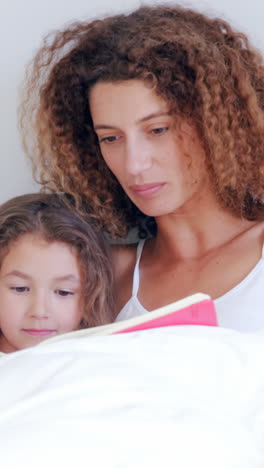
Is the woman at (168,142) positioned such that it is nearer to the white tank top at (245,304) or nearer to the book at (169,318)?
the white tank top at (245,304)

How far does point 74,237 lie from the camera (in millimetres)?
1490

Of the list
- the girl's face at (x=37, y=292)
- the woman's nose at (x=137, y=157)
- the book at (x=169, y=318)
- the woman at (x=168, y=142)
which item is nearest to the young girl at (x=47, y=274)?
the girl's face at (x=37, y=292)

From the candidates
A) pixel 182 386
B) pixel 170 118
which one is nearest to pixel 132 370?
pixel 182 386

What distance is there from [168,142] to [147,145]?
5cm

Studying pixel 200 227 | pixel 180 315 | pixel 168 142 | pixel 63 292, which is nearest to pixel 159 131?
pixel 168 142

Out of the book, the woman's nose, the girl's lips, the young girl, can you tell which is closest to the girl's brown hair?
the young girl

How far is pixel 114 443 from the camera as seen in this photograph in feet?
2.73

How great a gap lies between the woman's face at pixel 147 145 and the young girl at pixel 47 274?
165mm

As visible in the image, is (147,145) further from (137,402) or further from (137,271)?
(137,402)

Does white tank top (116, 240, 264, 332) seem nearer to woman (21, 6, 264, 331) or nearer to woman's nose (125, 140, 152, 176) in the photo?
woman (21, 6, 264, 331)

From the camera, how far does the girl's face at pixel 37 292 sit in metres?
1.40

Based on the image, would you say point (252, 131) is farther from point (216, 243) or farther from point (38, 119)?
point (38, 119)

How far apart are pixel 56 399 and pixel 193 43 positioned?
831 mm

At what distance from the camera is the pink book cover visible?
102cm
